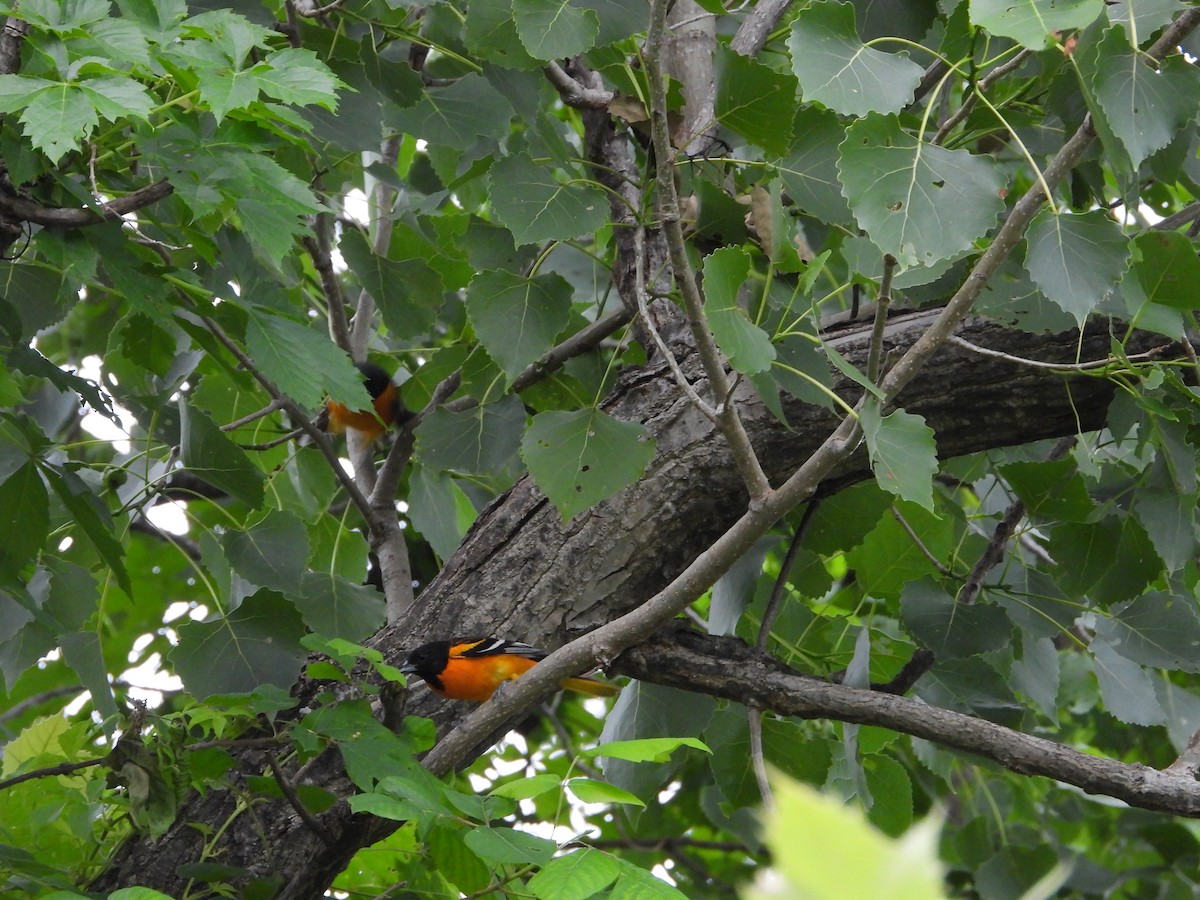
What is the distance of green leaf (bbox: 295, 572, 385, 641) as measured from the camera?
8.23 ft

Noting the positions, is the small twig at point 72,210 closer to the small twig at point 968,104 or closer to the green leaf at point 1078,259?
the small twig at point 968,104

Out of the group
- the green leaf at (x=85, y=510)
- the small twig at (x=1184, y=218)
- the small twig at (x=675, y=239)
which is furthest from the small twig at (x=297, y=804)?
the small twig at (x=1184, y=218)

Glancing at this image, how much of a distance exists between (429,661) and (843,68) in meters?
1.41

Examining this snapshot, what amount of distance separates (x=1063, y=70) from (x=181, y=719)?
186cm

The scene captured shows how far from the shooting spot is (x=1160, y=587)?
3336mm

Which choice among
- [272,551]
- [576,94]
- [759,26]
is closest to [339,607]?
[272,551]

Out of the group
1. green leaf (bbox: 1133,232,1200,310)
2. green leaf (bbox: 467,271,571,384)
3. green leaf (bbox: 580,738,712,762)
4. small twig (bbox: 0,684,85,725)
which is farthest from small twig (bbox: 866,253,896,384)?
small twig (bbox: 0,684,85,725)

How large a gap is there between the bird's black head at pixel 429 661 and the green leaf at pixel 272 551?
28 centimetres

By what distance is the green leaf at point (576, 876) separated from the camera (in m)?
A: 1.23

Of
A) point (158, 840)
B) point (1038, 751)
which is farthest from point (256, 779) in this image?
point (1038, 751)

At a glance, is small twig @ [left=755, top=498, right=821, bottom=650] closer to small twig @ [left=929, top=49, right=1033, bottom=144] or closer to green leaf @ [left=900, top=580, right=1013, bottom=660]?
green leaf @ [left=900, top=580, right=1013, bottom=660]

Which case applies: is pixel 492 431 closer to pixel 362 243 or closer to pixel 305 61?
pixel 362 243

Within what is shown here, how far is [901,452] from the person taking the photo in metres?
1.53

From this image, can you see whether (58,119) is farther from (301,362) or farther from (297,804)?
(297,804)
